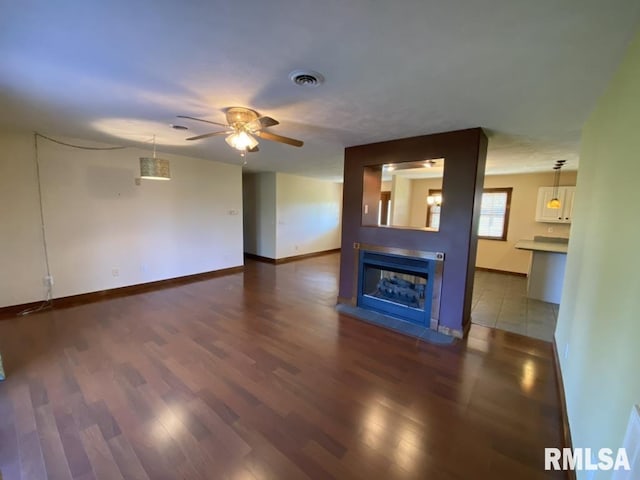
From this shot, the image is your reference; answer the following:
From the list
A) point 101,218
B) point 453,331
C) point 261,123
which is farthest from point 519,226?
point 101,218

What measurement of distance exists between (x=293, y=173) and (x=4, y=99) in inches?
193

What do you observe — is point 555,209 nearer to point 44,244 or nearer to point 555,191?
point 555,191

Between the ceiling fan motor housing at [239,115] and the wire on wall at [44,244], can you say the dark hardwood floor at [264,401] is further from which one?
the ceiling fan motor housing at [239,115]

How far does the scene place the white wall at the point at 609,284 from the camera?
1.08m

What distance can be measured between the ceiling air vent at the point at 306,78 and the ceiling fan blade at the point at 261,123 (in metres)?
0.34

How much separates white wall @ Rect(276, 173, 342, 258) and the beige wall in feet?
13.6

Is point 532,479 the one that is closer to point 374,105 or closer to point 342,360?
point 342,360

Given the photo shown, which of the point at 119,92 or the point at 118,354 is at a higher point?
the point at 119,92

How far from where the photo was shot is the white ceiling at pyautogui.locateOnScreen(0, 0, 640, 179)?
123cm

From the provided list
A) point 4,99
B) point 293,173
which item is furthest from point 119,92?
point 293,173

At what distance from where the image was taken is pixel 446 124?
9.03 ft

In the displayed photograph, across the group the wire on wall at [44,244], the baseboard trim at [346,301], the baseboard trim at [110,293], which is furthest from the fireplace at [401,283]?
the wire on wall at [44,244]

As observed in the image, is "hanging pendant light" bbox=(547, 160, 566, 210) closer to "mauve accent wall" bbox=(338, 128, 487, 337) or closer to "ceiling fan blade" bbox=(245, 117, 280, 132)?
"mauve accent wall" bbox=(338, 128, 487, 337)

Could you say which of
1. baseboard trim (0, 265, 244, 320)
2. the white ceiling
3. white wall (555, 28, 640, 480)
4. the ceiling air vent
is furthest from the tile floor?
baseboard trim (0, 265, 244, 320)
